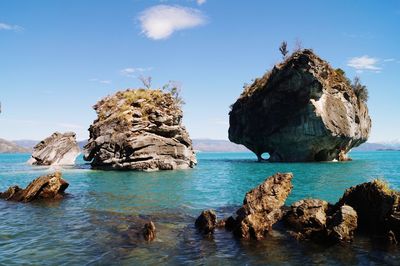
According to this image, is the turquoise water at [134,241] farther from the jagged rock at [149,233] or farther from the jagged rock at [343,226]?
the jagged rock at [343,226]

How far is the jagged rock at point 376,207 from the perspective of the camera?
650 inches

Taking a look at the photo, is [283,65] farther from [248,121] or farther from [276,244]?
[276,244]

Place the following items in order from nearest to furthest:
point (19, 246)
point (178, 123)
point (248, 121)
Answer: point (19, 246)
point (178, 123)
point (248, 121)

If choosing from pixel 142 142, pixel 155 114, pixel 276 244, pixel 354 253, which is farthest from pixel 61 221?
pixel 155 114

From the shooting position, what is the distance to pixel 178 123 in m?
62.2

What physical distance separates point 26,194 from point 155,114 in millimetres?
32199

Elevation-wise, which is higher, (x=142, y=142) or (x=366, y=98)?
(x=366, y=98)

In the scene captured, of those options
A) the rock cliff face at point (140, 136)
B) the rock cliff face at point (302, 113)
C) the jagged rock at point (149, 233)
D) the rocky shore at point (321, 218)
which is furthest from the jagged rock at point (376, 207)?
the rock cliff face at point (302, 113)

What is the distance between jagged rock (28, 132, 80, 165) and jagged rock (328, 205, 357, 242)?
64408mm

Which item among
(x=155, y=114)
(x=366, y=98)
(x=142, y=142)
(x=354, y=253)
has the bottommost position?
(x=354, y=253)

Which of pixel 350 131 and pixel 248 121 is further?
pixel 248 121

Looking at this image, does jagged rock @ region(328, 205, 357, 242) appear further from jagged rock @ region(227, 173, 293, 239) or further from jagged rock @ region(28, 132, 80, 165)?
jagged rock @ region(28, 132, 80, 165)

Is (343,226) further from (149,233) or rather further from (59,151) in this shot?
(59,151)

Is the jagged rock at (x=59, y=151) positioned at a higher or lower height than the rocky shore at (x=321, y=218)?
higher
